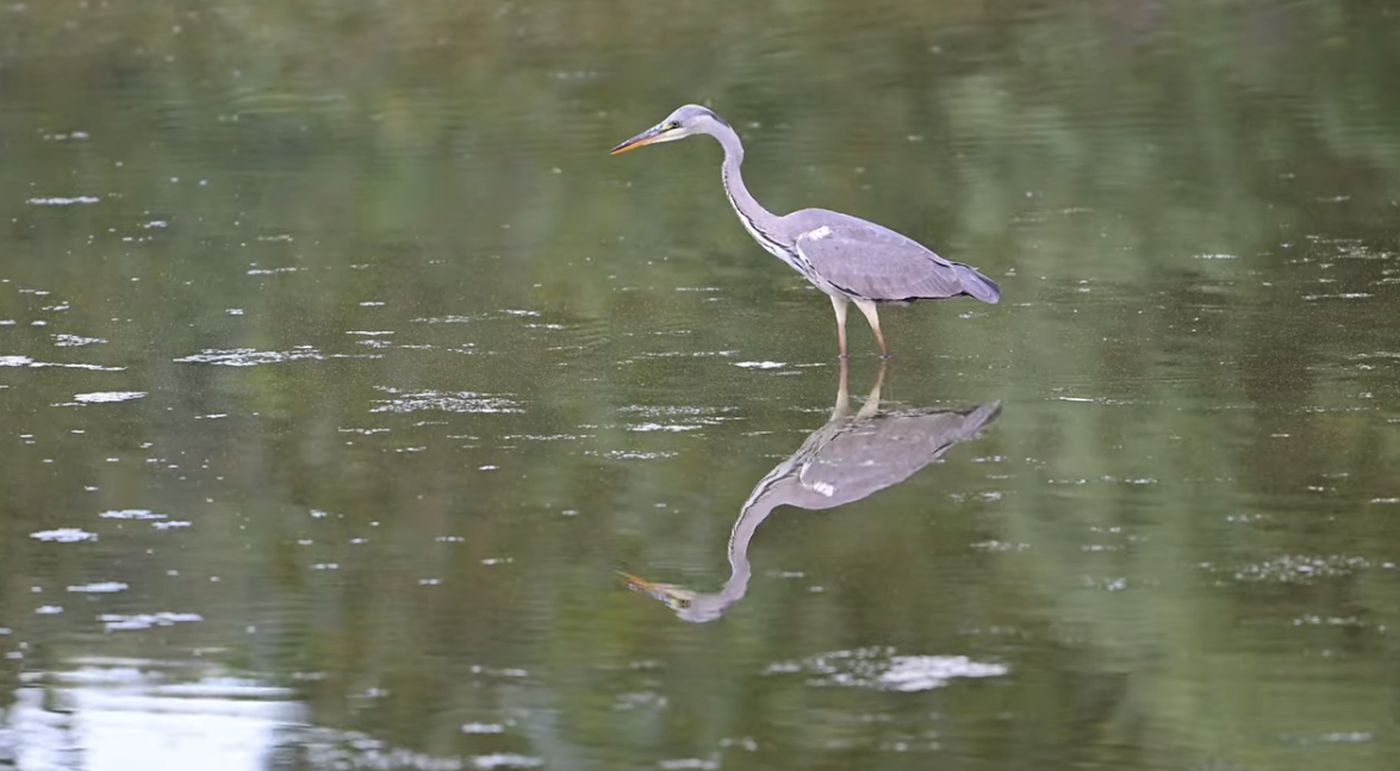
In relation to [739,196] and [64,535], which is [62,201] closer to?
[739,196]

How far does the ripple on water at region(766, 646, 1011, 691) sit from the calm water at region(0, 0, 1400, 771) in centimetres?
2

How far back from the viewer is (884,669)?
239 inches

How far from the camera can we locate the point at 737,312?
10969mm

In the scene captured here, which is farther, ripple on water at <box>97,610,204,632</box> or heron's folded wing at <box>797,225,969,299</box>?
heron's folded wing at <box>797,225,969,299</box>

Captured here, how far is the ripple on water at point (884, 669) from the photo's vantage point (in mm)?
5961

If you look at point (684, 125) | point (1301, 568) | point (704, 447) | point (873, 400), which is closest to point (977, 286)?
point (873, 400)

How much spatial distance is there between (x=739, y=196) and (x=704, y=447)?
1869 mm

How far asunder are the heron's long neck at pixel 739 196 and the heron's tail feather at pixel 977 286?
0.82 meters

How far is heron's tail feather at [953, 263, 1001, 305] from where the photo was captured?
953 cm

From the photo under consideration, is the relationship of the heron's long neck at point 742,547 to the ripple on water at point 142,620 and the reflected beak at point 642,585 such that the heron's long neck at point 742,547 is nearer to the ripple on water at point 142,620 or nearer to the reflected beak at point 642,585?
the reflected beak at point 642,585

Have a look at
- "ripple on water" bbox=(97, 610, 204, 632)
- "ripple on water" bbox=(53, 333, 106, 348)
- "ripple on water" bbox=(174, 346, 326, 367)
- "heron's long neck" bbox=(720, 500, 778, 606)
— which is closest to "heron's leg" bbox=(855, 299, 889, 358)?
"heron's long neck" bbox=(720, 500, 778, 606)

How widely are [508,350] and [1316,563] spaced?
445cm

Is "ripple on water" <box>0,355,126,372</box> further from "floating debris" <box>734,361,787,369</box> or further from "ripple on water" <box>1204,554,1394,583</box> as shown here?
"ripple on water" <box>1204,554,1394,583</box>

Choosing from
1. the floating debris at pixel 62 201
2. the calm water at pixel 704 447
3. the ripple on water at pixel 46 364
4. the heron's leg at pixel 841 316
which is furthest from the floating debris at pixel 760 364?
the floating debris at pixel 62 201
